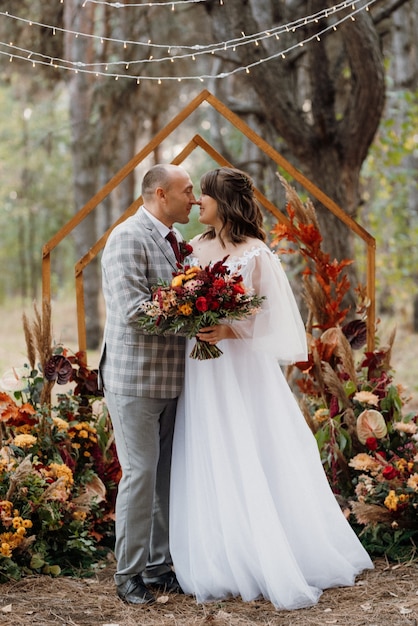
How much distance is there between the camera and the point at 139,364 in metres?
3.52

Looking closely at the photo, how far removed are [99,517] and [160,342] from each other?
126 cm

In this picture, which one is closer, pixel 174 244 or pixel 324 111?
pixel 174 244

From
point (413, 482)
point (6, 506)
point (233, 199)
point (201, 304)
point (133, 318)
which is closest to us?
point (201, 304)

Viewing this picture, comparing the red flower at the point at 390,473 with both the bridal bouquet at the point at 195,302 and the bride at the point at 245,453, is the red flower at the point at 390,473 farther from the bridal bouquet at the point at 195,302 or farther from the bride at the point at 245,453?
the bridal bouquet at the point at 195,302

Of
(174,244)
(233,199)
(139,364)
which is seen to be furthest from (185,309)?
(233,199)

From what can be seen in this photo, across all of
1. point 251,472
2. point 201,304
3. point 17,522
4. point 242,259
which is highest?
point 242,259

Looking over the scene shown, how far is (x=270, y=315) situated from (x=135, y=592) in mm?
1398

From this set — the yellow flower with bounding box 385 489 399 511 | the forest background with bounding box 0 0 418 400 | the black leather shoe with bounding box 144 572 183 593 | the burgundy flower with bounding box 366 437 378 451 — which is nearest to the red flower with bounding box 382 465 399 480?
the yellow flower with bounding box 385 489 399 511

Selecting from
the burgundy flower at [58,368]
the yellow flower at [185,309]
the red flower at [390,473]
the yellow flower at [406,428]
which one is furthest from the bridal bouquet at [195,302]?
the yellow flower at [406,428]

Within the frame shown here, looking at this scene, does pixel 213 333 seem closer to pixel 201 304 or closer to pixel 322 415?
pixel 201 304

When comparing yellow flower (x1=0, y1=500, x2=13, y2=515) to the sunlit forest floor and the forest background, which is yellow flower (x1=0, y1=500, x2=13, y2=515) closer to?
the sunlit forest floor

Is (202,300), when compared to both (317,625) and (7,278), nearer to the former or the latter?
(317,625)

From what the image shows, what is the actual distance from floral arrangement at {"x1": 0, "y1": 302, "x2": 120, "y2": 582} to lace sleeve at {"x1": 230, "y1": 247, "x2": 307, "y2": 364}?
1.22 metres

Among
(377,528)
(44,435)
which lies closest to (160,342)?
(44,435)
